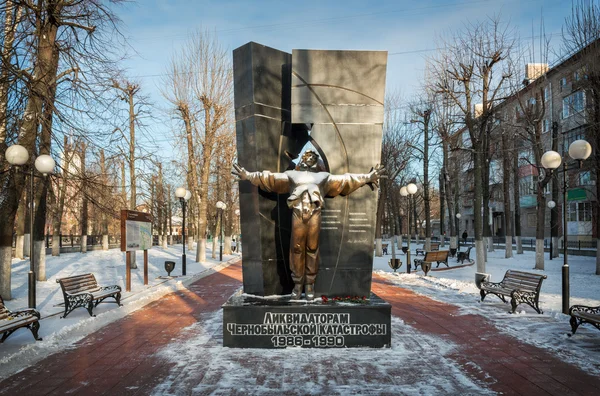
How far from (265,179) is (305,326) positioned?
8.11 feet

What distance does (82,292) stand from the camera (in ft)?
30.6

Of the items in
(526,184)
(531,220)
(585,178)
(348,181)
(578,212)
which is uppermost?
(526,184)

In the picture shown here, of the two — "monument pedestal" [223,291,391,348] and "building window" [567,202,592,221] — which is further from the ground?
"building window" [567,202,592,221]

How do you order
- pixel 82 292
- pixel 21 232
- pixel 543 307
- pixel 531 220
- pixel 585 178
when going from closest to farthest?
pixel 82 292 < pixel 543 307 < pixel 21 232 < pixel 585 178 < pixel 531 220

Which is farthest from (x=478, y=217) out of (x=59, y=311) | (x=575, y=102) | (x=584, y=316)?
(x=59, y=311)

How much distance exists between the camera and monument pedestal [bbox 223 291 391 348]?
6.57 m

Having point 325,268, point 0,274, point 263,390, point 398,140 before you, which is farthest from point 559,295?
point 398,140

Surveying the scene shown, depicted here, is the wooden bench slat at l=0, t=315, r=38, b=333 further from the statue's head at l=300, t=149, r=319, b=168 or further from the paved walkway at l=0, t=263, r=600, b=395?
the statue's head at l=300, t=149, r=319, b=168

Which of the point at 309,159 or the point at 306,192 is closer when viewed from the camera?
the point at 306,192

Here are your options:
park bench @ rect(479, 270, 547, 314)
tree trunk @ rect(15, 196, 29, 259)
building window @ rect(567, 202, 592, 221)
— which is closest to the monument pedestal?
park bench @ rect(479, 270, 547, 314)

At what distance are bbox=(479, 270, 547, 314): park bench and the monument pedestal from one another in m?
4.35

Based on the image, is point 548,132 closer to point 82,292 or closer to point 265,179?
point 265,179

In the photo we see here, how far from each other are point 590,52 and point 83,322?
691 inches

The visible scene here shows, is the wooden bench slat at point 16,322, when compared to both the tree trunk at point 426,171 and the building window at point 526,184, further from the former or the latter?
the building window at point 526,184
